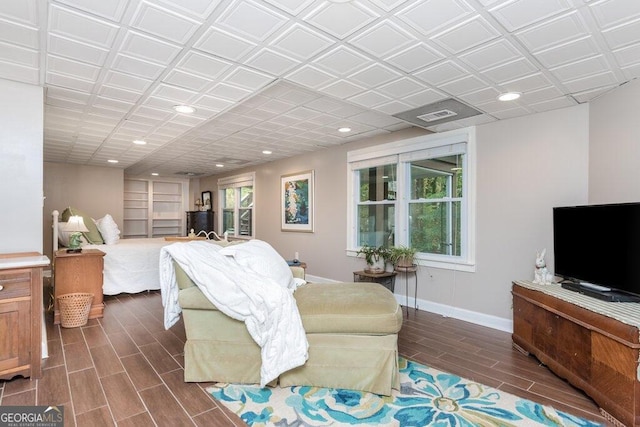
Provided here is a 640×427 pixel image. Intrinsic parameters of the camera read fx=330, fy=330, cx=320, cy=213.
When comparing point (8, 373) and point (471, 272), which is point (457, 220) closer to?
point (471, 272)

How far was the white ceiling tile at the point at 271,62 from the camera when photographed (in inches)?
85.3

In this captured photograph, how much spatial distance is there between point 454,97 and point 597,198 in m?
1.47

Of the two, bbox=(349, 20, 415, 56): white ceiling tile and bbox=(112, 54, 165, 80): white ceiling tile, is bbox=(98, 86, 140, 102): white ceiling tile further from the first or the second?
bbox=(349, 20, 415, 56): white ceiling tile

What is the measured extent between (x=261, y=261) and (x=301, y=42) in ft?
4.97

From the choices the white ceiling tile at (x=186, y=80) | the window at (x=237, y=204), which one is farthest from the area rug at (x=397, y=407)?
the window at (x=237, y=204)

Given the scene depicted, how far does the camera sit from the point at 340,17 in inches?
68.9

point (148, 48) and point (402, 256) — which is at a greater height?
point (148, 48)

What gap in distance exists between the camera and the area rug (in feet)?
6.03

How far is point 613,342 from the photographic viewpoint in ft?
6.15

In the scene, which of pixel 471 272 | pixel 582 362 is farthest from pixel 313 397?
pixel 471 272

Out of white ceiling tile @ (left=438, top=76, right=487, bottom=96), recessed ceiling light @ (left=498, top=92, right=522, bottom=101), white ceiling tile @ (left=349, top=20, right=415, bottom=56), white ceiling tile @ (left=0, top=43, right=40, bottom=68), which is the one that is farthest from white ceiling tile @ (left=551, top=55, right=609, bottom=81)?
white ceiling tile @ (left=0, top=43, right=40, bottom=68)

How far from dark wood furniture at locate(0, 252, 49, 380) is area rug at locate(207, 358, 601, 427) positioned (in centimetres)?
129

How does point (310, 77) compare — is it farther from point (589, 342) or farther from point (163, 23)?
point (589, 342)

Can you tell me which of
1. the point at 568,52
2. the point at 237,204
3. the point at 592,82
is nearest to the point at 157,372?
the point at 568,52
